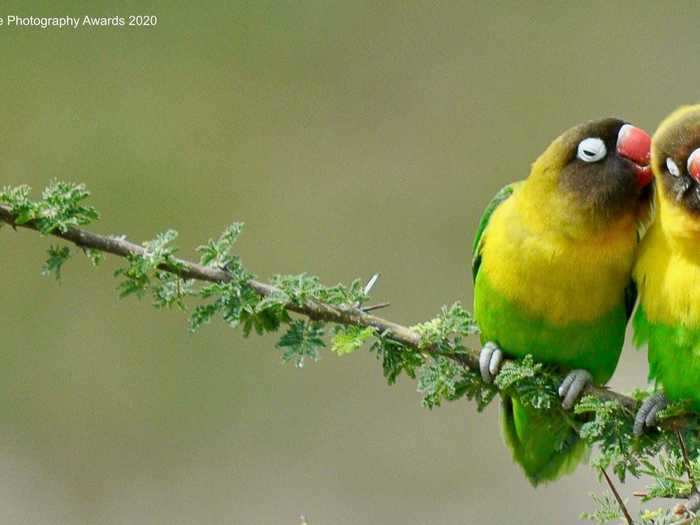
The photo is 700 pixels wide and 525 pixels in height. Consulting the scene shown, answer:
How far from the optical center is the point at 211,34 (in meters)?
4.68

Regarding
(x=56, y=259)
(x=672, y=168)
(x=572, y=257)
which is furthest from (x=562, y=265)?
(x=56, y=259)

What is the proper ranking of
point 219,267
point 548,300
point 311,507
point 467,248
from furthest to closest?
point 467,248 < point 311,507 < point 548,300 < point 219,267

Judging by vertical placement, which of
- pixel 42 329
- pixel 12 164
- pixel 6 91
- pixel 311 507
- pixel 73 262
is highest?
pixel 6 91

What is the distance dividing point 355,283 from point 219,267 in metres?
0.24

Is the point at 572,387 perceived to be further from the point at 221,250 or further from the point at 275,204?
the point at 275,204

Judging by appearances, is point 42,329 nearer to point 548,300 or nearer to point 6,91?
point 6,91

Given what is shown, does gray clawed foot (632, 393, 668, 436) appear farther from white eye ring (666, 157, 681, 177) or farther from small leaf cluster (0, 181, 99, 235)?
Result: small leaf cluster (0, 181, 99, 235)

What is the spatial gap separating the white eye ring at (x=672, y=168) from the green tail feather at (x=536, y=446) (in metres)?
0.59

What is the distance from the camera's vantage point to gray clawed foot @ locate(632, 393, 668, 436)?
1.87 metres

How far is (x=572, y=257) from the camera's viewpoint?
7.02ft

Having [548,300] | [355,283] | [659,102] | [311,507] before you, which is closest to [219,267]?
[355,283]

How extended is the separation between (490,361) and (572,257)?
279 mm

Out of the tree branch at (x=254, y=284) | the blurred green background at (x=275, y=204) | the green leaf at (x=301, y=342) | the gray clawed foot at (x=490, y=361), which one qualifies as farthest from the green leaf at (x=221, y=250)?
the blurred green background at (x=275, y=204)

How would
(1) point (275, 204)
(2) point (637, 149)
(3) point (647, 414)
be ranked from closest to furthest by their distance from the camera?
(3) point (647, 414)
(2) point (637, 149)
(1) point (275, 204)
